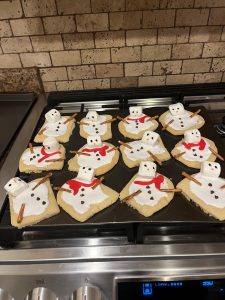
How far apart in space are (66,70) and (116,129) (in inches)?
12.3

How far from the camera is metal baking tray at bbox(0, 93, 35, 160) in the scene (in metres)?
0.76

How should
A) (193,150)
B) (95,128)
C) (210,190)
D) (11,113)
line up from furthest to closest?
(11,113), (95,128), (193,150), (210,190)

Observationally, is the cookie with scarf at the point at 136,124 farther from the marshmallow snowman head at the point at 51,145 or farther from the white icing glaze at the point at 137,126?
the marshmallow snowman head at the point at 51,145

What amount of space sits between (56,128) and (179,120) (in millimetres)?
360

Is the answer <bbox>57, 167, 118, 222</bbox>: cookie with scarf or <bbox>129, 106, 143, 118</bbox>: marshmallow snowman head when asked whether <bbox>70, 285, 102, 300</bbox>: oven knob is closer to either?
<bbox>57, 167, 118, 222</bbox>: cookie with scarf

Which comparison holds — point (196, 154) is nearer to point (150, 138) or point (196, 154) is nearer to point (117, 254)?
point (150, 138)

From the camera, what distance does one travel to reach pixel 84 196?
1.77 ft

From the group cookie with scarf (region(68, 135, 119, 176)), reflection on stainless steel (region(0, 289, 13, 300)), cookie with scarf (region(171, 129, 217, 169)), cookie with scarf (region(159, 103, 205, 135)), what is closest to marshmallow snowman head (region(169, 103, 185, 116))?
cookie with scarf (region(159, 103, 205, 135))

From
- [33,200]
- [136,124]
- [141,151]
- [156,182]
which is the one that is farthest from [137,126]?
[33,200]

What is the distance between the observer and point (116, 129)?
2.46ft

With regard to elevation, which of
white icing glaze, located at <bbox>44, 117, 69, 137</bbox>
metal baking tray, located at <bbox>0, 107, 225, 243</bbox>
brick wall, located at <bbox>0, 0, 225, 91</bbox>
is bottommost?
metal baking tray, located at <bbox>0, 107, 225, 243</bbox>

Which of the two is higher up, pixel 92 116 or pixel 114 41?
pixel 114 41

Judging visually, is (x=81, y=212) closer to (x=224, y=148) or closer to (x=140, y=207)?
(x=140, y=207)

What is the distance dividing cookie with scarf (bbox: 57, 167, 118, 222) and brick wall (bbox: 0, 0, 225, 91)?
0.46 meters
